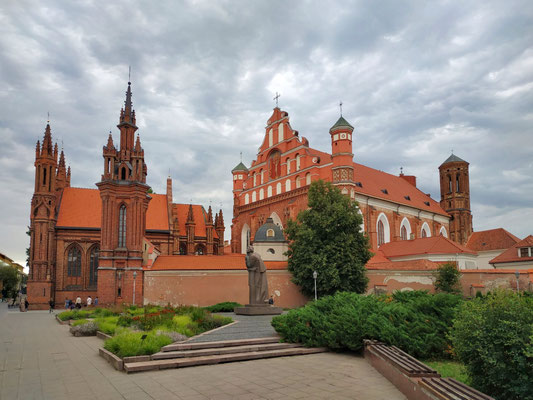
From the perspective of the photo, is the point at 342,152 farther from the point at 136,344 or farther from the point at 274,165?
the point at 136,344

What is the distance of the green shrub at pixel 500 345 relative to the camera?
7.34m

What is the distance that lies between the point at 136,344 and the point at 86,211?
40.5m

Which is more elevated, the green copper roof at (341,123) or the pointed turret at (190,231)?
the green copper roof at (341,123)

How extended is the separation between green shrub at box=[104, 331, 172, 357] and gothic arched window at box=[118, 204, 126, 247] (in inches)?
991

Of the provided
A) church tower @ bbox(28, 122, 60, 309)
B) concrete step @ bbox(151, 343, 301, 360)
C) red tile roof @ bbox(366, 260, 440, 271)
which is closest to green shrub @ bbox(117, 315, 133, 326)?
concrete step @ bbox(151, 343, 301, 360)

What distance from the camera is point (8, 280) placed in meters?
88.0

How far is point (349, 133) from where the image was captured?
136ft

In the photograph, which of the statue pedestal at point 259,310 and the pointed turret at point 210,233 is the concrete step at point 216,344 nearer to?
the statue pedestal at point 259,310

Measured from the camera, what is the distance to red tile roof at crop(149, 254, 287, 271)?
33.7m

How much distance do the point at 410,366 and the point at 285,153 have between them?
37.6m

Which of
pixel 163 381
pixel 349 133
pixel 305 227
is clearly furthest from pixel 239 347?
pixel 349 133

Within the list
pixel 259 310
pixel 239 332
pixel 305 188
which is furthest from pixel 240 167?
pixel 239 332

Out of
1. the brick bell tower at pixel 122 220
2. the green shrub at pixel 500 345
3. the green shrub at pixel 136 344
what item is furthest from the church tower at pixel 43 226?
Answer: the green shrub at pixel 500 345

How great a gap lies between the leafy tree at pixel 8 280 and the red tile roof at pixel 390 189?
235ft
